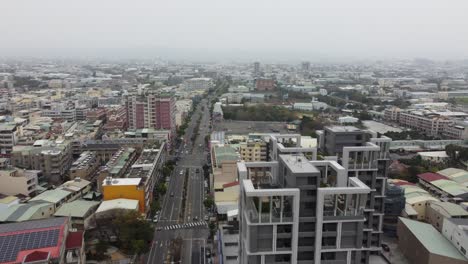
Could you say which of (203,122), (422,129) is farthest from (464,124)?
(203,122)

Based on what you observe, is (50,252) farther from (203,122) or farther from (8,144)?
(203,122)

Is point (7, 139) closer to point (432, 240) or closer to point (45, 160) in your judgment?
point (45, 160)

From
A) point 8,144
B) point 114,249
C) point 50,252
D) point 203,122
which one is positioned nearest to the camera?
point 50,252

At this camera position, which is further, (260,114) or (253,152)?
(260,114)

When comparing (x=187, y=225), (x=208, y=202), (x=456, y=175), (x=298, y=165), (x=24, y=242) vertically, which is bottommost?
(x=187, y=225)

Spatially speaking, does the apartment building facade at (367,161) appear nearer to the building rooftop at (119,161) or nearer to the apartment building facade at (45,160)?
the building rooftop at (119,161)

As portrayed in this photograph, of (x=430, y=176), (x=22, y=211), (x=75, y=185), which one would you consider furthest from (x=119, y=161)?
(x=430, y=176)
